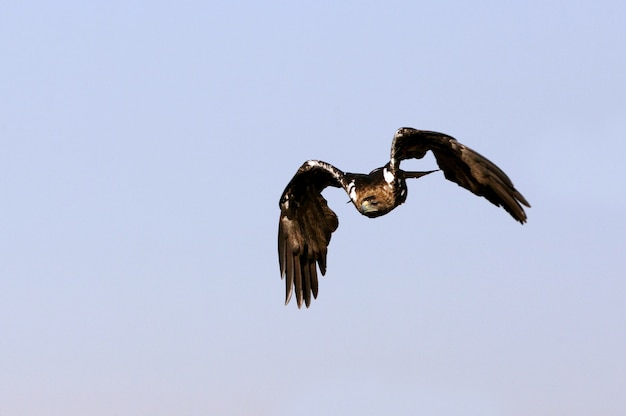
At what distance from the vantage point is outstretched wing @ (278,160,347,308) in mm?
22094

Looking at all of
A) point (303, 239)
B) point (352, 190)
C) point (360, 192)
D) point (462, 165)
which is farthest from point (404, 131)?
point (303, 239)

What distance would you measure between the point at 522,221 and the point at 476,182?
108 cm

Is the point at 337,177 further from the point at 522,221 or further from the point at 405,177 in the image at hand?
the point at 522,221

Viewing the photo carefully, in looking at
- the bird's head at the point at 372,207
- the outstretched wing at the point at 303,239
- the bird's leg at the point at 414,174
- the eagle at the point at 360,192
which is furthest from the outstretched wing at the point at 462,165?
the outstretched wing at the point at 303,239

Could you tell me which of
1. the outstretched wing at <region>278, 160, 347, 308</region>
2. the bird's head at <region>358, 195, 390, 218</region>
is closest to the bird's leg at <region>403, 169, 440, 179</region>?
the bird's head at <region>358, 195, 390, 218</region>

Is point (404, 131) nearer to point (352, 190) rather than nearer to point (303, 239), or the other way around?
point (352, 190)

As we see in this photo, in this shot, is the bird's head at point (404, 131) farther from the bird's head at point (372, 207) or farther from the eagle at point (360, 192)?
the bird's head at point (372, 207)

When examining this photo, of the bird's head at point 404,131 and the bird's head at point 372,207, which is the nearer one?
the bird's head at point 404,131

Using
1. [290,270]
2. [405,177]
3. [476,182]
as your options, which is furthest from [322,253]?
[476,182]

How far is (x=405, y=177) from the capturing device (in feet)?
62.5

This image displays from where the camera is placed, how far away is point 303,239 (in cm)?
2231

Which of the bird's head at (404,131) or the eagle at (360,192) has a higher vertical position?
the bird's head at (404,131)

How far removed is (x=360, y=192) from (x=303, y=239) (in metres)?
3.22

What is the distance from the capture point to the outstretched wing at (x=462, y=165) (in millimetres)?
17328
